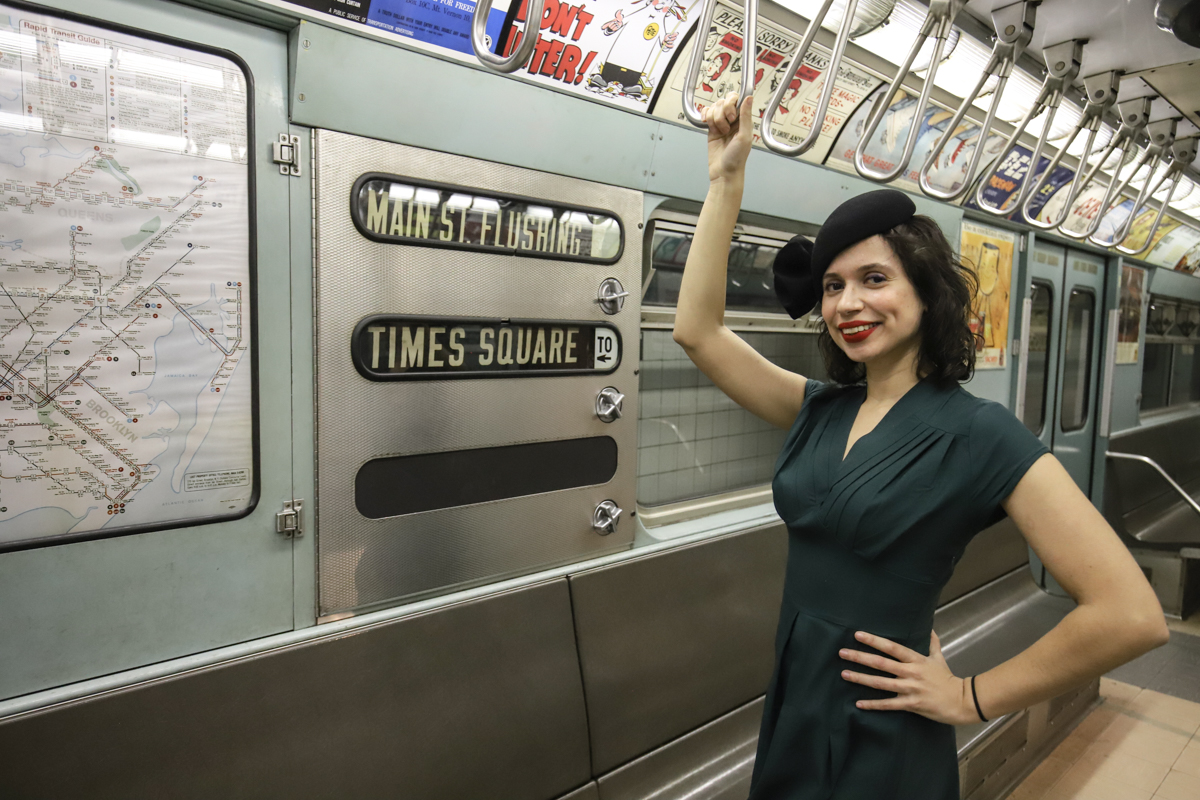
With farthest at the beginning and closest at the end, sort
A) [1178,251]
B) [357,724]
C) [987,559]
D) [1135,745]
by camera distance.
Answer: [1178,251], [987,559], [1135,745], [357,724]

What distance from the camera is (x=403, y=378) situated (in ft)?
6.13

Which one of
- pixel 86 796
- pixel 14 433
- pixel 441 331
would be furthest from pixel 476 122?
pixel 86 796

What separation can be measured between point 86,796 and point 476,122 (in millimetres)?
1915

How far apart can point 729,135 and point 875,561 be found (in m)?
0.90

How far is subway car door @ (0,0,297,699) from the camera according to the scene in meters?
1.38

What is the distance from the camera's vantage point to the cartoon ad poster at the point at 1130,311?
19.0 ft

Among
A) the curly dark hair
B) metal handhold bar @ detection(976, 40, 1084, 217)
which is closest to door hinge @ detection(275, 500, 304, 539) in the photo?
the curly dark hair

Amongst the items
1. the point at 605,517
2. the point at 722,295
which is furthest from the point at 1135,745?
the point at 722,295

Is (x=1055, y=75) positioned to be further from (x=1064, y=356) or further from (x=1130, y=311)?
(x=1130, y=311)

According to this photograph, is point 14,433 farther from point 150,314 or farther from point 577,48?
point 577,48

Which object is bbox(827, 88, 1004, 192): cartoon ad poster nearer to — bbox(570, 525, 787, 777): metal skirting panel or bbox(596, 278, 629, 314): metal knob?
bbox(596, 278, 629, 314): metal knob

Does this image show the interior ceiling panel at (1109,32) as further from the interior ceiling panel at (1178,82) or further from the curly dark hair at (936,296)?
the curly dark hair at (936,296)

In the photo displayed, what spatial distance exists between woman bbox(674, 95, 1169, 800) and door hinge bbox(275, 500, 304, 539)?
4.02 ft

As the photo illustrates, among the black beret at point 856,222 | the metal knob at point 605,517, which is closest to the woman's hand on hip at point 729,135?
the black beret at point 856,222
